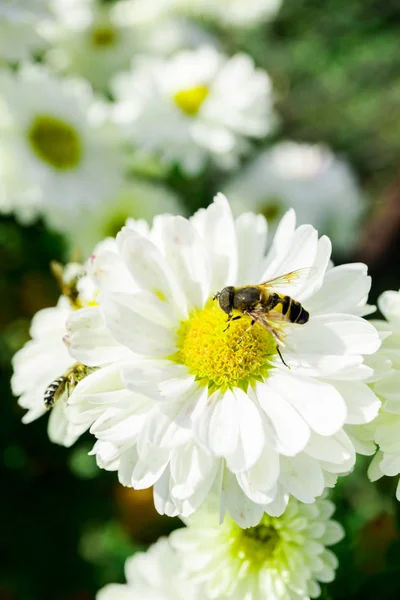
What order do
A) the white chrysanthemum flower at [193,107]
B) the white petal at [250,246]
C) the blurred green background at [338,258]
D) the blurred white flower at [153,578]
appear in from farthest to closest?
the white chrysanthemum flower at [193,107], the blurred green background at [338,258], the blurred white flower at [153,578], the white petal at [250,246]

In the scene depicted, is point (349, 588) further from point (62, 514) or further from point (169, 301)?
point (62, 514)

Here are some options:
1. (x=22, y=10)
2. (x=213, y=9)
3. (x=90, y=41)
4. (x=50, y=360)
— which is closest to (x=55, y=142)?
(x=22, y=10)

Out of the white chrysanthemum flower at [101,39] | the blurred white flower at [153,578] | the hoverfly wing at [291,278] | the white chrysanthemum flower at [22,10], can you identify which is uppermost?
the white chrysanthemum flower at [22,10]

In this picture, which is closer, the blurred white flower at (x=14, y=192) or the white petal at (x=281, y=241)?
the white petal at (x=281, y=241)

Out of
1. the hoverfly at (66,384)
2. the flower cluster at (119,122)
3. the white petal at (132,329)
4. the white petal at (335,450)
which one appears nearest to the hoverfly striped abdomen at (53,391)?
the hoverfly at (66,384)

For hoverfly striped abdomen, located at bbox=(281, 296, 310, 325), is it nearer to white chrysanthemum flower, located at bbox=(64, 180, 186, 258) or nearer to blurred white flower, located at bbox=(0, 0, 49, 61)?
white chrysanthemum flower, located at bbox=(64, 180, 186, 258)

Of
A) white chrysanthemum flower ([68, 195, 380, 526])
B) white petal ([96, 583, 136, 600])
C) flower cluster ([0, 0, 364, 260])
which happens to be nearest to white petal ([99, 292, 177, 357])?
white chrysanthemum flower ([68, 195, 380, 526])

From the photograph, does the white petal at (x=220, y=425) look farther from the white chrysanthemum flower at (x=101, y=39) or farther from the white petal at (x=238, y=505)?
the white chrysanthemum flower at (x=101, y=39)
